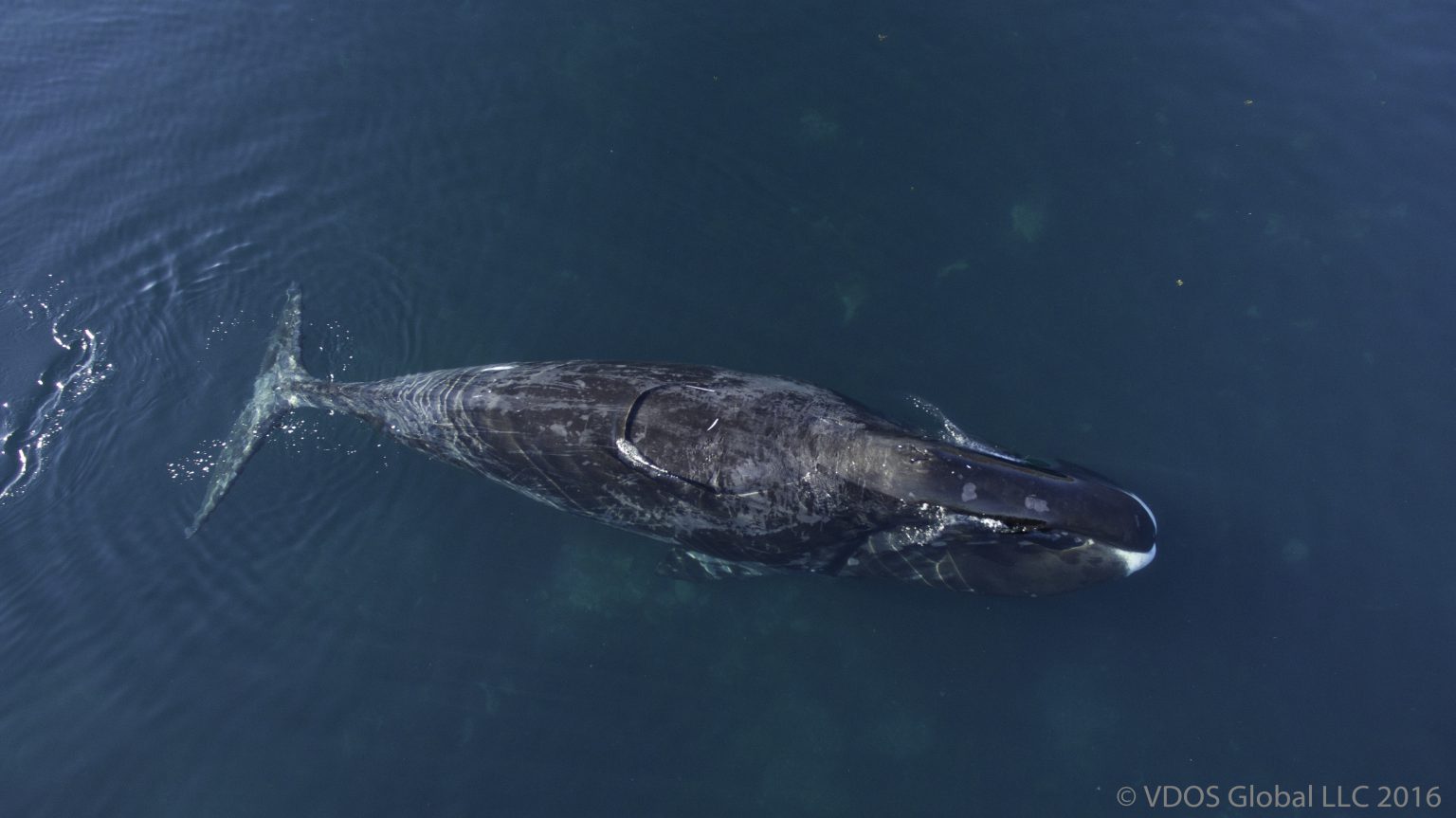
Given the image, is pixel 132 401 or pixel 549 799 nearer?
pixel 549 799

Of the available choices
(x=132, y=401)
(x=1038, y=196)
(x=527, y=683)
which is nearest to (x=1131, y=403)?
(x=1038, y=196)

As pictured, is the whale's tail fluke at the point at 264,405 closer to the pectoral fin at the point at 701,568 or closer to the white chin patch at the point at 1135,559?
the pectoral fin at the point at 701,568

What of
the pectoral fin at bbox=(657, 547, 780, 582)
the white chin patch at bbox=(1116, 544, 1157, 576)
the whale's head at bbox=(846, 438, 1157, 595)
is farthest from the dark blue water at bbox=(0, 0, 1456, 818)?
the whale's head at bbox=(846, 438, 1157, 595)

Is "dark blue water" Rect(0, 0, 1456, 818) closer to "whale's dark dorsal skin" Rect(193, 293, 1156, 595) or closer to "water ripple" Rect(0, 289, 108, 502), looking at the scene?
"water ripple" Rect(0, 289, 108, 502)

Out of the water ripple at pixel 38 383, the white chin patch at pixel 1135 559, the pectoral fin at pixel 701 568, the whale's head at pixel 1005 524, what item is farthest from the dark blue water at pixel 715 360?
the whale's head at pixel 1005 524

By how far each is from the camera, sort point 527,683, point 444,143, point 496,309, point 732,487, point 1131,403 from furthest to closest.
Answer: point 444,143 < point 496,309 < point 1131,403 < point 527,683 < point 732,487

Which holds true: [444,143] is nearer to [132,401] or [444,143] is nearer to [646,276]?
[646,276]

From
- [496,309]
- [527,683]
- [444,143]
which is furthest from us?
[444,143]
